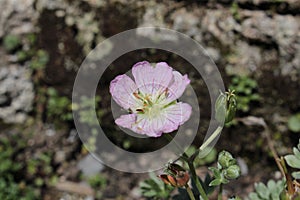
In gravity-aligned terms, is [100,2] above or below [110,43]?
above

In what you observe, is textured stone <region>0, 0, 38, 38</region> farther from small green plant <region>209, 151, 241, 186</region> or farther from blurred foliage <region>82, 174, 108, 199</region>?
small green plant <region>209, 151, 241, 186</region>

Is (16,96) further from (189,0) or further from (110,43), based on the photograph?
(189,0)

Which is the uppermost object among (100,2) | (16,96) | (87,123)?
(100,2)

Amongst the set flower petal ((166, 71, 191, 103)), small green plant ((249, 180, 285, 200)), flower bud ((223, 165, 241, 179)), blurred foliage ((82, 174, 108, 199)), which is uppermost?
blurred foliage ((82, 174, 108, 199))

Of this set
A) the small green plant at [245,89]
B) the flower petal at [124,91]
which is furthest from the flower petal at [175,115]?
the small green plant at [245,89]

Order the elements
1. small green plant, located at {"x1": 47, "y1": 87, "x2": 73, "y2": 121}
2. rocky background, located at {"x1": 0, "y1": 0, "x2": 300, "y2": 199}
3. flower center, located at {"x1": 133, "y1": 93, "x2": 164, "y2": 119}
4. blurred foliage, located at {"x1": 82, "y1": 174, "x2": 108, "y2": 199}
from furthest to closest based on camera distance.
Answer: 1. small green plant, located at {"x1": 47, "y1": 87, "x2": 73, "y2": 121}
2. blurred foliage, located at {"x1": 82, "y1": 174, "x2": 108, "y2": 199}
3. rocky background, located at {"x1": 0, "y1": 0, "x2": 300, "y2": 199}
4. flower center, located at {"x1": 133, "y1": 93, "x2": 164, "y2": 119}

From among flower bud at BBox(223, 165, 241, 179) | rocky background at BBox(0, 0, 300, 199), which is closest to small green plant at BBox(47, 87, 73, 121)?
rocky background at BBox(0, 0, 300, 199)

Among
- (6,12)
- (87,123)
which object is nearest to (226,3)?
(87,123)

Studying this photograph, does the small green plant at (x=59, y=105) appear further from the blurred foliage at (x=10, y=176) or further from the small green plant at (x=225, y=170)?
the small green plant at (x=225, y=170)
